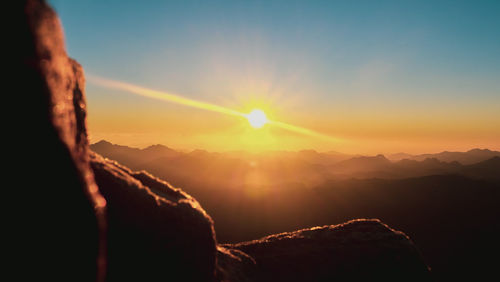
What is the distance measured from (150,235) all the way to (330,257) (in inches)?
316

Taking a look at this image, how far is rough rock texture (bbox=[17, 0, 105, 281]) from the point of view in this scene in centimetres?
267

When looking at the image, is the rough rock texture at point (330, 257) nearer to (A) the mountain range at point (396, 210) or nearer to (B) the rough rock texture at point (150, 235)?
(B) the rough rock texture at point (150, 235)

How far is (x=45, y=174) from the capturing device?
2.79 m

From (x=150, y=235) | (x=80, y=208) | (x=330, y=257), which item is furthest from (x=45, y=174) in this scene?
(x=330, y=257)

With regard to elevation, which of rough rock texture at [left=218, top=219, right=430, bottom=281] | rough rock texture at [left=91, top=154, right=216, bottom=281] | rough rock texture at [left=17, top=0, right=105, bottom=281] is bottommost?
rough rock texture at [left=218, top=219, right=430, bottom=281]

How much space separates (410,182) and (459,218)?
23.2m

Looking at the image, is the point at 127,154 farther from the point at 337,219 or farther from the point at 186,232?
the point at 186,232

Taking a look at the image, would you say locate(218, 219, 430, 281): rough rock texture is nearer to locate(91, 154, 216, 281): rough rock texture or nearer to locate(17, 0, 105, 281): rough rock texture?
locate(91, 154, 216, 281): rough rock texture

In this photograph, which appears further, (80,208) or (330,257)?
(330,257)

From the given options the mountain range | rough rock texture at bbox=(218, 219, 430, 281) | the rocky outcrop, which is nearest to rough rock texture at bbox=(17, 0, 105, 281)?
the rocky outcrop

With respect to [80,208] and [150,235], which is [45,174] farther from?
[150,235]

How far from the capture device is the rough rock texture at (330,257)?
9570mm

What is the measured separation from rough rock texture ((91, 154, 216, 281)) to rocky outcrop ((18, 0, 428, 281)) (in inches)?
0.7

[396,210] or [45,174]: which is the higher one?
[45,174]
